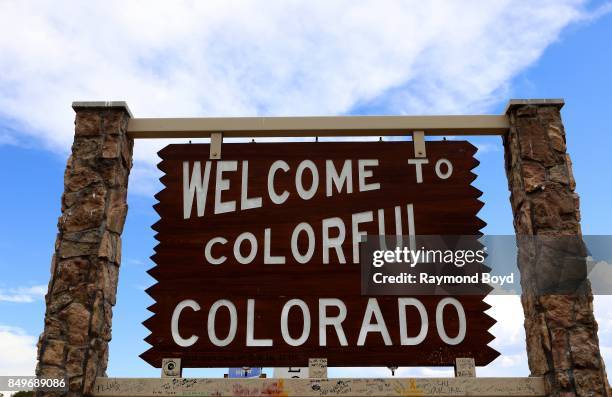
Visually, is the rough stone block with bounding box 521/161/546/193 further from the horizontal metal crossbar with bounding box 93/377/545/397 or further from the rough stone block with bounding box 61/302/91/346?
the rough stone block with bounding box 61/302/91/346

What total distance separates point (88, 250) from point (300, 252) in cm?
238

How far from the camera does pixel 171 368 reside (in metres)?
6.15

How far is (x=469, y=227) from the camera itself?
21.7ft

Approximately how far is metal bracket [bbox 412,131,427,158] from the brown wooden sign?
92 mm

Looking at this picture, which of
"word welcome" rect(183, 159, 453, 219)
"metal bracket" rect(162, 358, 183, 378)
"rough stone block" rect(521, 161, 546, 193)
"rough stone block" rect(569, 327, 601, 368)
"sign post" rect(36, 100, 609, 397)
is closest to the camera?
"rough stone block" rect(569, 327, 601, 368)

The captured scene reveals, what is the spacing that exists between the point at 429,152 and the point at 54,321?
469 centimetres

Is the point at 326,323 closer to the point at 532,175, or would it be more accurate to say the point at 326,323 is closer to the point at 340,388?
the point at 340,388

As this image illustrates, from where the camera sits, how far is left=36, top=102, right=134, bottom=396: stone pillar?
6.05m

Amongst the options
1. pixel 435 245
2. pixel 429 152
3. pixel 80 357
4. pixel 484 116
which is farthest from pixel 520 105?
pixel 80 357

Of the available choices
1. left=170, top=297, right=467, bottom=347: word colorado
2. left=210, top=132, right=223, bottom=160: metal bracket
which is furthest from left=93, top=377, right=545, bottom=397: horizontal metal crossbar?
left=210, top=132, right=223, bottom=160: metal bracket

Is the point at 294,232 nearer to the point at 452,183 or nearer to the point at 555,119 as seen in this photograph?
the point at 452,183

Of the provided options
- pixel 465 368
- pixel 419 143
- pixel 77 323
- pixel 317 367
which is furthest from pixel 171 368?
pixel 419 143

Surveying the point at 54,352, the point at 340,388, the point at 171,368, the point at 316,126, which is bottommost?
the point at 340,388

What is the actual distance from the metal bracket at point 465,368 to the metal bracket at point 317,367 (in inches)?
56.0
